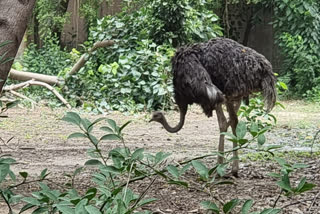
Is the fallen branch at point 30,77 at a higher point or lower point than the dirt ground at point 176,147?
higher

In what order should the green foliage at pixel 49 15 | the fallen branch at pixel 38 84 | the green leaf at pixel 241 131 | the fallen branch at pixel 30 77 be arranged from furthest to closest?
the green foliage at pixel 49 15, the fallen branch at pixel 30 77, the fallen branch at pixel 38 84, the green leaf at pixel 241 131

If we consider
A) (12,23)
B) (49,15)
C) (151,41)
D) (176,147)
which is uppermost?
(49,15)

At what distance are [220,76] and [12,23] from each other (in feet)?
7.50

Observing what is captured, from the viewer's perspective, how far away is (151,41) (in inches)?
437

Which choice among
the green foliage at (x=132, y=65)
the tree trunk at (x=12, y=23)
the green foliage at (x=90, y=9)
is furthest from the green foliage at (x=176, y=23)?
the tree trunk at (x=12, y=23)

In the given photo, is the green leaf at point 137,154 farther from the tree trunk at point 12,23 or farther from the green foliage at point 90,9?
the green foliage at point 90,9

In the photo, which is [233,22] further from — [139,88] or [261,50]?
[139,88]

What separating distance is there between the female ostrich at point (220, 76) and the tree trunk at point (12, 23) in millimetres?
2002

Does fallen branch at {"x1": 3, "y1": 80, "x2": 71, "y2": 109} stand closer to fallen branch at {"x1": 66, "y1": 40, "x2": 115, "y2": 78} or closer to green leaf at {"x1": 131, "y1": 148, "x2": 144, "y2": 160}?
fallen branch at {"x1": 66, "y1": 40, "x2": 115, "y2": 78}

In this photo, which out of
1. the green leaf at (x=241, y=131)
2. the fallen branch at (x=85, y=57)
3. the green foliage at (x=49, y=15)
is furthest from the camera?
the green foliage at (x=49, y=15)

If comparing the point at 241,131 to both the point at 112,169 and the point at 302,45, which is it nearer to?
the point at 112,169

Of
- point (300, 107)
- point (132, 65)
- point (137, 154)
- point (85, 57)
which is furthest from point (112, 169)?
point (300, 107)

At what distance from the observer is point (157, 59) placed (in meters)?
10.8

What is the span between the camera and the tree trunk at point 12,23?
272 cm
